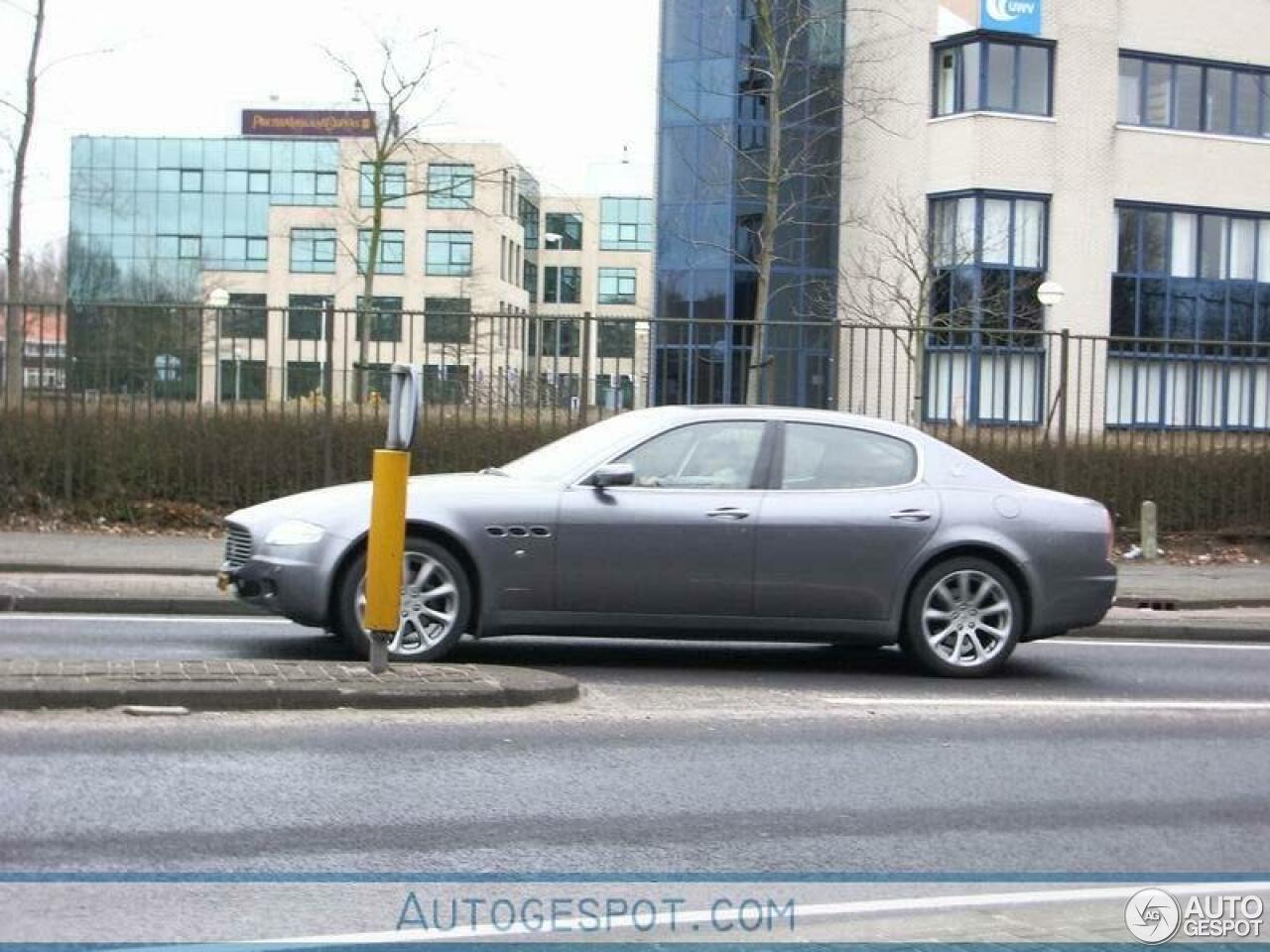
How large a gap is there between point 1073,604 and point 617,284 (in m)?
78.8

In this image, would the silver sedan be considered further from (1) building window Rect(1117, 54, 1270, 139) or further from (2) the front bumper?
(1) building window Rect(1117, 54, 1270, 139)

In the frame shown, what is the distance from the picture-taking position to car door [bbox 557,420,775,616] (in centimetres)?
912

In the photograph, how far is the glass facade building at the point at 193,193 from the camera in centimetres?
7700

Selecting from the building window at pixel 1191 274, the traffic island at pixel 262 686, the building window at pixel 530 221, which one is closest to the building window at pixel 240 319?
the traffic island at pixel 262 686

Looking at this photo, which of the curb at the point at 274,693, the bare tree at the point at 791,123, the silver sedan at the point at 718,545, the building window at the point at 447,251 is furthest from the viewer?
the building window at the point at 447,251

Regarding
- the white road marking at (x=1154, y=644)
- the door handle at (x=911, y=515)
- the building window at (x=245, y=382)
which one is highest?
the building window at (x=245, y=382)

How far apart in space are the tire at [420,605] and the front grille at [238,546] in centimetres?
63

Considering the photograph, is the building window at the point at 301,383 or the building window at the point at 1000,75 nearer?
the building window at the point at 301,383

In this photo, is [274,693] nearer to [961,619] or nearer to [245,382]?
[961,619]

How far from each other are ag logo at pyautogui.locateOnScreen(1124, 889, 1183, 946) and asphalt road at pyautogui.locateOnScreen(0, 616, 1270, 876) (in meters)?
0.33

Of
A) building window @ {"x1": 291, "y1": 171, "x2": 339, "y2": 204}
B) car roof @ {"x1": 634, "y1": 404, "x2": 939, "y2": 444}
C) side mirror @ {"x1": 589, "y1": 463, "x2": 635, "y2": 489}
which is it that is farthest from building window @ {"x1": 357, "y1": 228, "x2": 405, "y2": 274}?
side mirror @ {"x1": 589, "y1": 463, "x2": 635, "y2": 489}

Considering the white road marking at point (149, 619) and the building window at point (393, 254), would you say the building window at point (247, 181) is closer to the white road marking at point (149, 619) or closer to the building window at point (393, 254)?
the building window at point (393, 254)

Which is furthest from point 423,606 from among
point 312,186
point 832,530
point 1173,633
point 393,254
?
point 312,186

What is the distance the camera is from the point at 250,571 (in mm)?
8992
